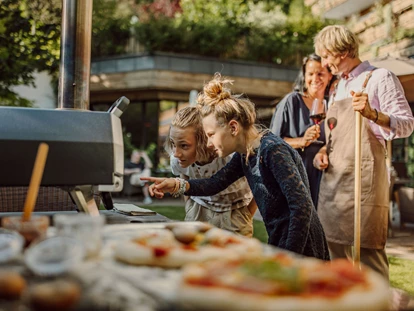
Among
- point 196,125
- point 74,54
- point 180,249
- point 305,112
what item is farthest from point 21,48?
point 180,249

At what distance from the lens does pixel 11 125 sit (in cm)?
192

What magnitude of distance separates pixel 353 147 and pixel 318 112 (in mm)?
607

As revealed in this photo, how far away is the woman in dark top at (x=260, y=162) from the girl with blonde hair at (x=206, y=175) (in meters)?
0.45

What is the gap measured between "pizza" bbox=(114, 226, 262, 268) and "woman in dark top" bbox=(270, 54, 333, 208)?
95.7 inches

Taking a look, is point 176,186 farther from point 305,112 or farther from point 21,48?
point 21,48

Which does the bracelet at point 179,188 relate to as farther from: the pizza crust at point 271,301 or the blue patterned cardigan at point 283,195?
the pizza crust at point 271,301

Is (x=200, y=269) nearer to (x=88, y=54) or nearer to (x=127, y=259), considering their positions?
(x=127, y=259)

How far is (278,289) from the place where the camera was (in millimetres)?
944

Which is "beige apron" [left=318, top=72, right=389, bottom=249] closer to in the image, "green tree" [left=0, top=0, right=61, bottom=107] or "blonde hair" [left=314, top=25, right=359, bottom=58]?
"blonde hair" [left=314, top=25, right=359, bottom=58]

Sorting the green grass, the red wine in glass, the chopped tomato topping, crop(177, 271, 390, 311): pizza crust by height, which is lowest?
the green grass

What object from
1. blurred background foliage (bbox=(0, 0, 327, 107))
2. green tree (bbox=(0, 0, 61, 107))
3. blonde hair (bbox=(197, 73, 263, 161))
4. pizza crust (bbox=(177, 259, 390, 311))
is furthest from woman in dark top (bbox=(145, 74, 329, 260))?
Result: blurred background foliage (bbox=(0, 0, 327, 107))

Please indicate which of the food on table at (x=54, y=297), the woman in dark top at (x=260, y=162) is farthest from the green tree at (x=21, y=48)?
the food on table at (x=54, y=297)

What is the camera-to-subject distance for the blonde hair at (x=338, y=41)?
329 centimetres

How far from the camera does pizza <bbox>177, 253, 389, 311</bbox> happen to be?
90cm
